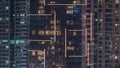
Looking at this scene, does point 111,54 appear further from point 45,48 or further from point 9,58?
point 9,58

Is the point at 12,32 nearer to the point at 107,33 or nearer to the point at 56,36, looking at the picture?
the point at 107,33

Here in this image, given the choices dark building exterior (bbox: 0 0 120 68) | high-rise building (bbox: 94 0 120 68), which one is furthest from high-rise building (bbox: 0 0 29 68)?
high-rise building (bbox: 94 0 120 68)

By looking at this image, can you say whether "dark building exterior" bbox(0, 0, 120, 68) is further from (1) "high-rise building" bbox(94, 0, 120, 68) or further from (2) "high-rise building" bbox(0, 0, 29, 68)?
(2) "high-rise building" bbox(0, 0, 29, 68)

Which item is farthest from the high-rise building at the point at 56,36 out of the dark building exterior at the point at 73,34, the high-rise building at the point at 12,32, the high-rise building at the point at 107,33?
the high-rise building at the point at 12,32

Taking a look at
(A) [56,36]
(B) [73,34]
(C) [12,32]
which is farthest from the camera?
(C) [12,32]

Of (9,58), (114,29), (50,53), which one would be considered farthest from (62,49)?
(9,58)

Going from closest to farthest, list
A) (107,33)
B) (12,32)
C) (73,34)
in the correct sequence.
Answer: (73,34)
(107,33)
(12,32)

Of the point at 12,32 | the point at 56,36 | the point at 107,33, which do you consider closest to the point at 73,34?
the point at 56,36

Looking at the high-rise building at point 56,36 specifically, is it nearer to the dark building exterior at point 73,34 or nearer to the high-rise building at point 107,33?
the dark building exterior at point 73,34
